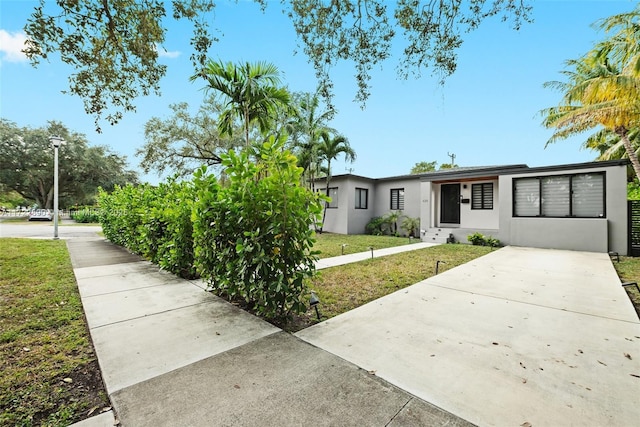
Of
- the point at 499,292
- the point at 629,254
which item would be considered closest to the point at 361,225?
the point at 629,254

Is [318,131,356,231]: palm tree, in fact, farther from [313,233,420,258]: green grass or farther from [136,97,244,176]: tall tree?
[136,97,244,176]: tall tree

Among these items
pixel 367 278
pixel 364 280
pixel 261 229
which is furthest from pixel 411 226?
pixel 261 229

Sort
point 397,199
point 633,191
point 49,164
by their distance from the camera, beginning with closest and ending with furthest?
point 397,199 → point 633,191 → point 49,164

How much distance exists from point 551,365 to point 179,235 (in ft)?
16.3

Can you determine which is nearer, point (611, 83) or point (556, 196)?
point (611, 83)

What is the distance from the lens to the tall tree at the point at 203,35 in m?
3.54

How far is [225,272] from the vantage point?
11.6ft

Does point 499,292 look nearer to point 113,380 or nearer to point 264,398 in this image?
point 264,398

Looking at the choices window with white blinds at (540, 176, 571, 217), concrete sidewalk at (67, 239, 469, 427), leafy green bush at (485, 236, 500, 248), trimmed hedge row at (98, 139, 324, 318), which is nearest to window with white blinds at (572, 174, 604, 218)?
window with white blinds at (540, 176, 571, 217)

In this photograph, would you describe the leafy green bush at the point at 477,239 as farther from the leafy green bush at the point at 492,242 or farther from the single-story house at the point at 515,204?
the single-story house at the point at 515,204

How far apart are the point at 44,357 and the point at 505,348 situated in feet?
13.2

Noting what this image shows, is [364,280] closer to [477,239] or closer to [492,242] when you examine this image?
[492,242]

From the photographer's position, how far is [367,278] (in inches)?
211

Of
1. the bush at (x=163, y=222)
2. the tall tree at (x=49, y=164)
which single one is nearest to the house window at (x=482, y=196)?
the bush at (x=163, y=222)
